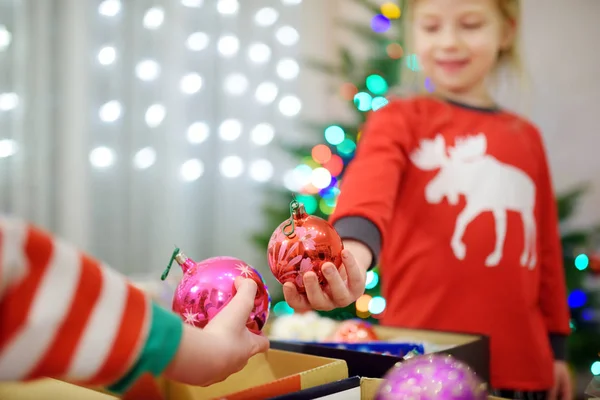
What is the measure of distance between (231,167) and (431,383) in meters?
2.39

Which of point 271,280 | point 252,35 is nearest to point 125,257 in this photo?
point 271,280

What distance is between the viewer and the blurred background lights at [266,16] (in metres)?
2.83

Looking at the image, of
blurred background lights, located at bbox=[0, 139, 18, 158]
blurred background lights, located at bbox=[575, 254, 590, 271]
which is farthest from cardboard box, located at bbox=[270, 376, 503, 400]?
blurred background lights, located at bbox=[0, 139, 18, 158]

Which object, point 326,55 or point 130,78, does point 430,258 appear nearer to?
point 130,78

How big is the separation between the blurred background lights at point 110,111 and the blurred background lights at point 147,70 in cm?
17

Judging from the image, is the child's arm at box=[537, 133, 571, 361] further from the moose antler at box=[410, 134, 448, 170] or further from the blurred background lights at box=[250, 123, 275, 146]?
the blurred background lights at box=[250, 123, 275, 146]

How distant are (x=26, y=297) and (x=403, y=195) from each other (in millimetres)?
824

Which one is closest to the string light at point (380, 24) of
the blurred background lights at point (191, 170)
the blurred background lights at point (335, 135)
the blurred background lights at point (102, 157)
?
the blurred background lights at point (335, 135)

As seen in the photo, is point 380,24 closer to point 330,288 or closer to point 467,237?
point 467,237

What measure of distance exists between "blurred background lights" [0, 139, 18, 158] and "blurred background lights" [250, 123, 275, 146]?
108 cm

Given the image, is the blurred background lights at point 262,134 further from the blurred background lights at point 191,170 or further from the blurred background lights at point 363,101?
the blurred background lights at point 363,101

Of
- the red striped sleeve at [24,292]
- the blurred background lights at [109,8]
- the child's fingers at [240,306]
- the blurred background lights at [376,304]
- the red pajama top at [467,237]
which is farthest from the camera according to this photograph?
the blurred background lights at [109,8]

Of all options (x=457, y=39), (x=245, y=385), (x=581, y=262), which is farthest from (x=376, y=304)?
(x=245, y=385)

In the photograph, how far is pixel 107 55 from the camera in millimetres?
2365
